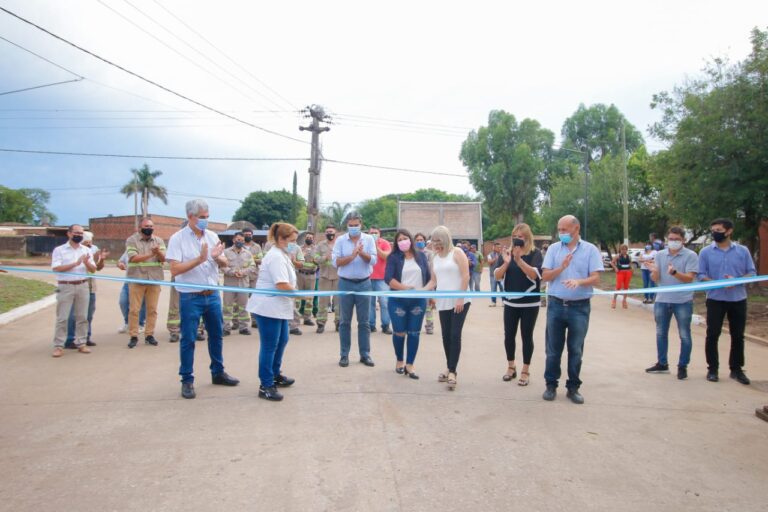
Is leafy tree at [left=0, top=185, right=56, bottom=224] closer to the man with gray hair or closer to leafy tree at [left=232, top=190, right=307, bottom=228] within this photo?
leafy tree at [left=232, top=190, right=307, bottom=228]

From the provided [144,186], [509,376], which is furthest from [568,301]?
[144,186]

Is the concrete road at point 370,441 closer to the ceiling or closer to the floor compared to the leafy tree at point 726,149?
closer to the floor

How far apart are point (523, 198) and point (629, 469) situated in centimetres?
5146

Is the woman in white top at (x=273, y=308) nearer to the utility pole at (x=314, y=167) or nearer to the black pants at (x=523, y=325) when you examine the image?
the black pants at (x=523, y=325)

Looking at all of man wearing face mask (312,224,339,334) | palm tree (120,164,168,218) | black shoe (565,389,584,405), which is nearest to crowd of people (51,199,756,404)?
black shoe (565,389,584,405)

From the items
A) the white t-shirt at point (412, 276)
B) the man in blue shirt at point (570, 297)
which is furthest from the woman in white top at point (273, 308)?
the man in blue shirt at point (570, 297)

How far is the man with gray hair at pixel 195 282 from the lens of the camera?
552 cm

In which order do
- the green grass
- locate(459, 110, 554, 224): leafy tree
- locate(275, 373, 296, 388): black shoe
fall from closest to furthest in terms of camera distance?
1. locate(275, 373, 296, 388): black shoe
2. the green grass
3. locate(459, 110, 554, 224): leafy tree

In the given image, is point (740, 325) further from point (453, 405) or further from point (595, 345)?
point (453, 405)

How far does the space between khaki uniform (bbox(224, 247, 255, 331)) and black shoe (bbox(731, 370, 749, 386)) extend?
7.29 metres

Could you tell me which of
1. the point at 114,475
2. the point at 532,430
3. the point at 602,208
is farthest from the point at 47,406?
the point at 602,208

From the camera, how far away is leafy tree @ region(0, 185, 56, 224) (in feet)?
255

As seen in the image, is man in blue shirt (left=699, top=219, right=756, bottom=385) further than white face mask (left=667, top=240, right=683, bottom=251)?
No

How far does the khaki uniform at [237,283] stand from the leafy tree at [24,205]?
274ft
